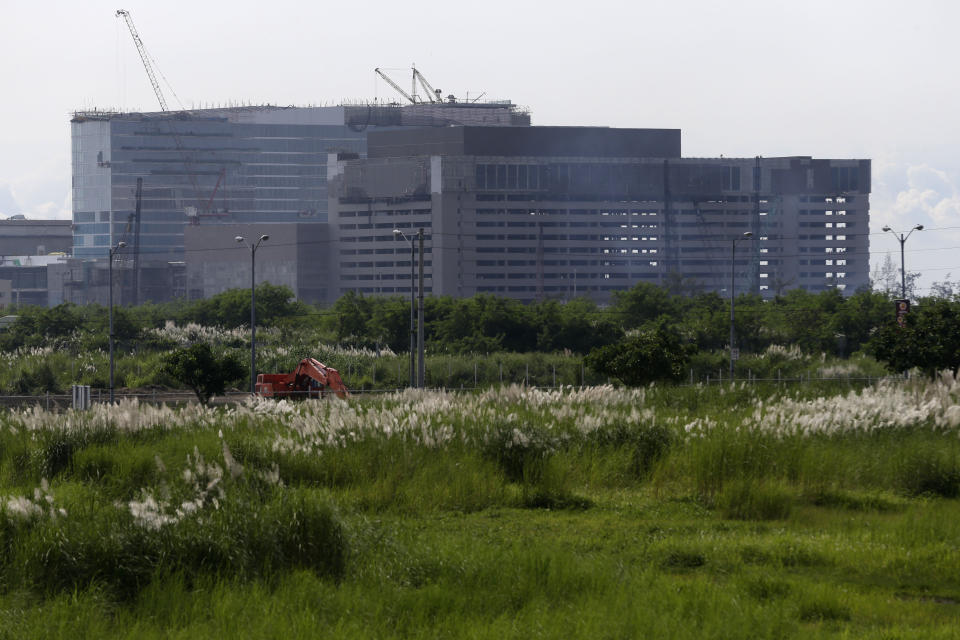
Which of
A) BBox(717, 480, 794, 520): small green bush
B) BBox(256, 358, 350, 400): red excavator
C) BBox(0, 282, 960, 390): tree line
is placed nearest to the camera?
BBox(717, 480, 794, 520): small green bush

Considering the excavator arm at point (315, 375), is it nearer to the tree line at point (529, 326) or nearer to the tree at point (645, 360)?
the tree at point (645, 360)

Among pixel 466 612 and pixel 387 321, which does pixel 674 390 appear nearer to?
pixel 466 612

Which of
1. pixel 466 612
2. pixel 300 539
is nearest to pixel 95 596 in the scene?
pixel 300 539

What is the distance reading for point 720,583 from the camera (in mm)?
11086

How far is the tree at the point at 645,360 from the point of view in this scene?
3506 centimetres

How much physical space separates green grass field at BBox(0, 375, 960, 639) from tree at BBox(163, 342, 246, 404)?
661 inches

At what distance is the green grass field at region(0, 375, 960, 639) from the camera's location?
381 inches

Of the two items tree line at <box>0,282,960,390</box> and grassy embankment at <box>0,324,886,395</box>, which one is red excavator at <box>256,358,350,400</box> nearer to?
grassy embankment at <box>0,324,886,395</box>

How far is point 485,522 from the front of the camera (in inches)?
581

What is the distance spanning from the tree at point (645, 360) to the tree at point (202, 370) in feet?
41.6

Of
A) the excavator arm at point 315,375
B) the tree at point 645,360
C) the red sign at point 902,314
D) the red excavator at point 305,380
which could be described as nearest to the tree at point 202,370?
the red excavator at point 305,380

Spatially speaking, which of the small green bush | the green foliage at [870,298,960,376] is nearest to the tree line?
the green foliage at [870,298,960,376]

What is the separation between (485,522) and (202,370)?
87.3 ft

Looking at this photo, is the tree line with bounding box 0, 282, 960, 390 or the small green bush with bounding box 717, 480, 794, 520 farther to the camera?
the tree line with bounding box 0, 282, 960, 390
